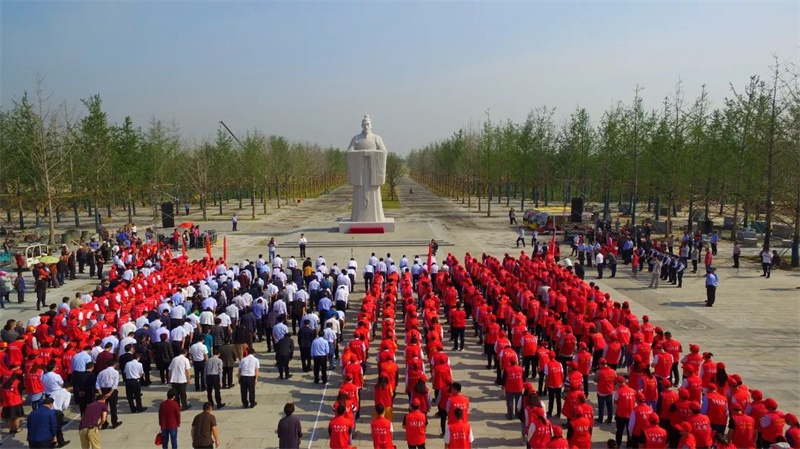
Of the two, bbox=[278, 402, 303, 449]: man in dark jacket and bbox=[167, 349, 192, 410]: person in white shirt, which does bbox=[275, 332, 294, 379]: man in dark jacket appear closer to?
bbox=[167, 349, 192, 410]: person in white shirt

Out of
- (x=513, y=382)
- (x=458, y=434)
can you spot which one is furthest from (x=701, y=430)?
(x=458, y=434)

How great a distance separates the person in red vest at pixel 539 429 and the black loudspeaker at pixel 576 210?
92.7 ft

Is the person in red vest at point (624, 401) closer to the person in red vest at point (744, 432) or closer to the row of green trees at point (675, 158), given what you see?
the person in red vest at point (744, 432)

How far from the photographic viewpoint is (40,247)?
2702 centimetres

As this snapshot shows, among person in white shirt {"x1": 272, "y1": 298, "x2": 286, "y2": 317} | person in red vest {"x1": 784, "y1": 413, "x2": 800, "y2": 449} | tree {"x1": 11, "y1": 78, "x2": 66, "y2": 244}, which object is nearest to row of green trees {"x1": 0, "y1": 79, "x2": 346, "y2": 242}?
tree {"x1": 11, "y1": 78, "x2": 66, "y2": 244}

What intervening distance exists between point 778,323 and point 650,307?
3.62 metres

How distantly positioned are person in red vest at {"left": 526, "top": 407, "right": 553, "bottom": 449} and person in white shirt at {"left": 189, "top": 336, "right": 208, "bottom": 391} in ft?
22.9

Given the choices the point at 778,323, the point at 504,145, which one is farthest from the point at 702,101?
the point at 778,323

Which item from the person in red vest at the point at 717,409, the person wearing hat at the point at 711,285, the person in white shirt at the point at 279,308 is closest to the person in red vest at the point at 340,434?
the person in red vest at the point at 717,409

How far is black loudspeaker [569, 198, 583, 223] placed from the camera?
34.3 m

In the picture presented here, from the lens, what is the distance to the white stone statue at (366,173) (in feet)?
119

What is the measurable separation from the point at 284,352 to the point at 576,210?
2749cm

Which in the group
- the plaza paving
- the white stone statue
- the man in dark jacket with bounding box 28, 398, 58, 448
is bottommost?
A: the plaza paving

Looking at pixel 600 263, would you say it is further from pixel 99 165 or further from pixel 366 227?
pixel 99 165
